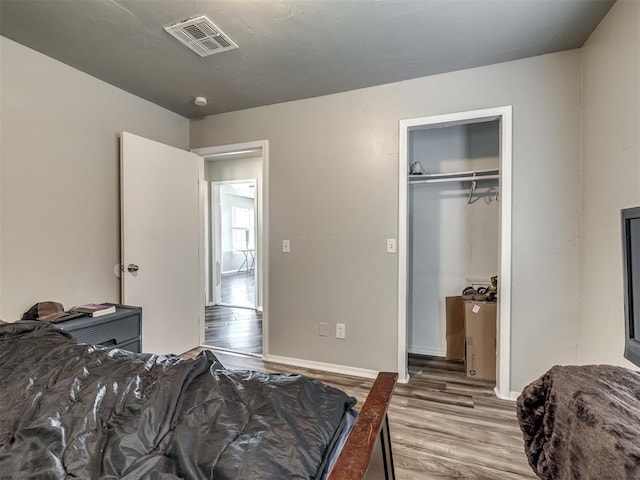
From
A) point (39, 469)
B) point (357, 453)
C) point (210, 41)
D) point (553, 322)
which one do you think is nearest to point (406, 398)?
point (553, 322)

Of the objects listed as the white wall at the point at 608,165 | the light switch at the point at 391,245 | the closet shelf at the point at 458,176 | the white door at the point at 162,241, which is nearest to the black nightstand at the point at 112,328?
the white door at the point at 162,241

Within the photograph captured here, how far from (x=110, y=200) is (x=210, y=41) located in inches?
61.4

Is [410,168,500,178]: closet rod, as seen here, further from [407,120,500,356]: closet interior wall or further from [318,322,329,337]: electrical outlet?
[318,322,329,337]: electrical outlet

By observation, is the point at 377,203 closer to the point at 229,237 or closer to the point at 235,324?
the point at 235,324

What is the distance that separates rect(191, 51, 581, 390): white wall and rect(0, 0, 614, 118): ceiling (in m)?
0.19

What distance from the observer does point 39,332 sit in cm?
158

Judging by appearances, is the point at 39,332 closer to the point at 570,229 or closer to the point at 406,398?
the point at 406,398

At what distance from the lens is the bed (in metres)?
0.76

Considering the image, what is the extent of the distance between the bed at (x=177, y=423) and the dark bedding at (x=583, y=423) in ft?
1.68

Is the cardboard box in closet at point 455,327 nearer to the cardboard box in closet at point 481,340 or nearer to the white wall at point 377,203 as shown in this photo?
the cardboard box in closet at point 481,340

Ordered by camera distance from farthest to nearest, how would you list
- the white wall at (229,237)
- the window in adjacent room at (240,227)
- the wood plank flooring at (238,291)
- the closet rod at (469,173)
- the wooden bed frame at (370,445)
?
the window in adjacent room at (240,227) < the white wall at (229,237) < the wood plank flooring at (238,291) < the closet rod at (469,173) < the wooden bed frame at (370,445)

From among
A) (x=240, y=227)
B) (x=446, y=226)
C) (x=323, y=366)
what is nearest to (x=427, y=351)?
(x=323, y=366)

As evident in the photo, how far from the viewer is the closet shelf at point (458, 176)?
2.92 metres

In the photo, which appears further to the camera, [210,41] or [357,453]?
[210,41]
